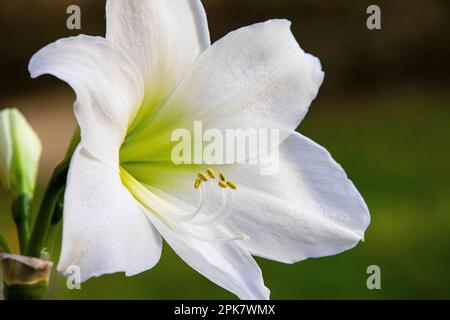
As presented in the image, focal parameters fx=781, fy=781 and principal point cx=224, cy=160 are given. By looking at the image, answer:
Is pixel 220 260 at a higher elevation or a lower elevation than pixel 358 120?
higher

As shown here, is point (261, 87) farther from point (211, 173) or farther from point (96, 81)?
point (96, 81)

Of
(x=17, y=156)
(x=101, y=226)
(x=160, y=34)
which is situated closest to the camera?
(x=101, y=226)

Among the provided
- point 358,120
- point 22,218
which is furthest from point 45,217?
point 358,120

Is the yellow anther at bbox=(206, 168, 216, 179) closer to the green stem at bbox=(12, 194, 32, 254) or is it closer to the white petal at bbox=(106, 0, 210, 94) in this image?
the white petal at bbox=(106, 0, 210, 94)

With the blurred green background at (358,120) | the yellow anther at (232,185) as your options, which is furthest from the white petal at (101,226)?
the blurred green background at (358,120)

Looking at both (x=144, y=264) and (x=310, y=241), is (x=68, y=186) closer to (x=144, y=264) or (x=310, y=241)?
(x=144, y=264)
